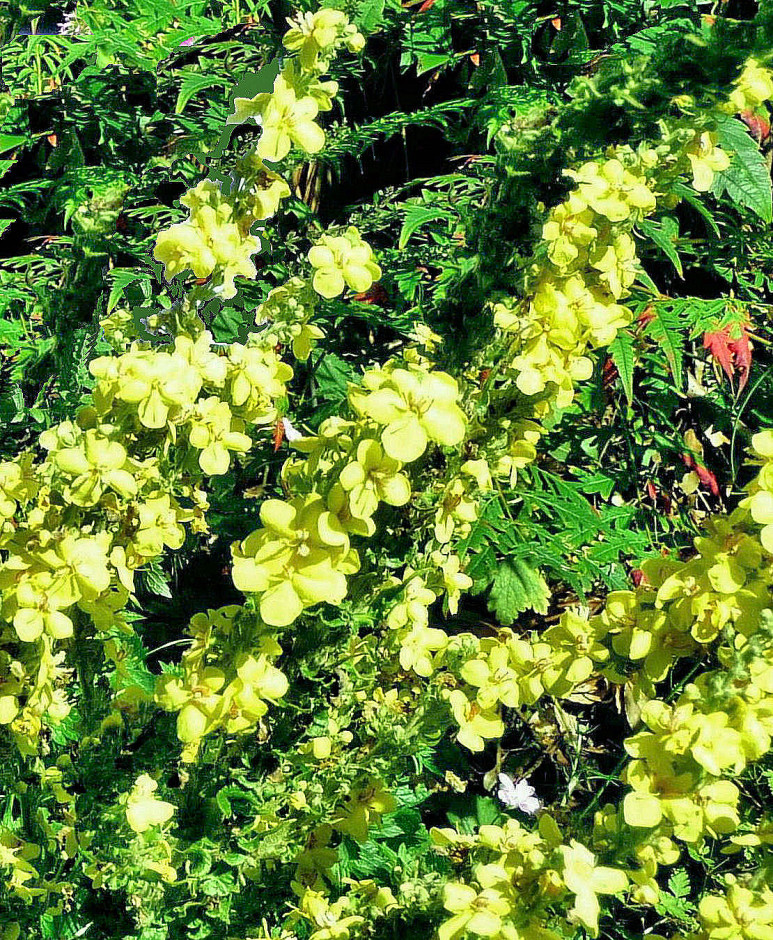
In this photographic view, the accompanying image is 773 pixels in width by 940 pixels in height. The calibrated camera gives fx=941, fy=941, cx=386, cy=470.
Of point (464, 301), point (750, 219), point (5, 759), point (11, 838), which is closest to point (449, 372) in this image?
point (464, 301)

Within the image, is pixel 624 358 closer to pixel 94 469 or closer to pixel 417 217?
pixel 417 217

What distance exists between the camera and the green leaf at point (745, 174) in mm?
1506

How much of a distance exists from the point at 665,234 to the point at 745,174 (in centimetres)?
47

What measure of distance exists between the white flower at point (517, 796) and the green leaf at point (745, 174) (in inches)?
65.2

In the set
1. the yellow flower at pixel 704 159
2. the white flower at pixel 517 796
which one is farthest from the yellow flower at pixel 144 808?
the white flower at pixel 517 796

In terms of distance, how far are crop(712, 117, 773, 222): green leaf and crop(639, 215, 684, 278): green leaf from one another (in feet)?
0.54

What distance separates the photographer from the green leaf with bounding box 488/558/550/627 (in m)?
→ 2.10

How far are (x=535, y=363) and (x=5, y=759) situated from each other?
41.8 inches

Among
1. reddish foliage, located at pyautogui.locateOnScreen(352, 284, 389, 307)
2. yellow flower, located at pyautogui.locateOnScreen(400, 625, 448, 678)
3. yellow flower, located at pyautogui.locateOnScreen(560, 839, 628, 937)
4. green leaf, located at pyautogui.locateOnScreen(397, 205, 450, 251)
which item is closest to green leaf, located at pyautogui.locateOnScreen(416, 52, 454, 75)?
green leaf, located at pyautogui.locateOnScreen(397, 205, 450, 251)

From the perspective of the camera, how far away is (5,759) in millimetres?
1530

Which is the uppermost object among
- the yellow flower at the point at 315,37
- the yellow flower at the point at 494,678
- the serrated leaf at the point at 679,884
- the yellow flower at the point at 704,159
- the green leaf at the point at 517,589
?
the yellow flower at the point at 315,37

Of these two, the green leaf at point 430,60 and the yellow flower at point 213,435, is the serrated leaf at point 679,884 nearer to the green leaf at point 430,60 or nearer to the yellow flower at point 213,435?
the yellow flower at point 213,435

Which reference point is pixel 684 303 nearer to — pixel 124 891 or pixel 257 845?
pixel 257 845

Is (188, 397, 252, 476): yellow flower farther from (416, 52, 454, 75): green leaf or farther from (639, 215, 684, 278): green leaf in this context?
(416, 52, 454, 75): green leaf
